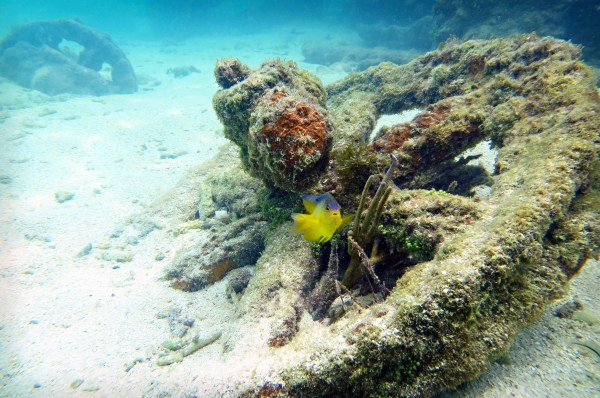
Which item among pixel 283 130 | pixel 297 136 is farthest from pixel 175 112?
pixel 297 136

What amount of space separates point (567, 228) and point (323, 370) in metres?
2.35

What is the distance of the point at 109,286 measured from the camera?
220 inches

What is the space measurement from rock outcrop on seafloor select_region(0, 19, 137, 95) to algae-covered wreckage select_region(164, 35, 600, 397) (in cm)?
2167

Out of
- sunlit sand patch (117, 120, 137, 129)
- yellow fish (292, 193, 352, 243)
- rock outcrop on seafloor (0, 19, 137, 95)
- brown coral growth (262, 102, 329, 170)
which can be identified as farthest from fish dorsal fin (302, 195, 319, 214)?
rock outcrop on seafloor (0, 19, 137, 95)

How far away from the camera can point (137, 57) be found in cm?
3259

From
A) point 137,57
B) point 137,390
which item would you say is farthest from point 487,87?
point 137,57

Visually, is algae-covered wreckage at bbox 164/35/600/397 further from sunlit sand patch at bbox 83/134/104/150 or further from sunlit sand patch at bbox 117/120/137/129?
sunlit sand patch at bbox 117/120/137/129

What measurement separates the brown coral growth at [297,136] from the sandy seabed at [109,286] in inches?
77.0

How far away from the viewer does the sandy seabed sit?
7.53 feet

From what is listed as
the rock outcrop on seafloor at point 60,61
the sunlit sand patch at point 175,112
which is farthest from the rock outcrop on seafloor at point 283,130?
the rock outcrop on seafloor at point 60,61

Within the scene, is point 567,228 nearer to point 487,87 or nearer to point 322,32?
point 487,87

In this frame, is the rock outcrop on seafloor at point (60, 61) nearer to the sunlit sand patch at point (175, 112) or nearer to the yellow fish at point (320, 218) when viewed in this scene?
the sunlit sand patch at point (175, 112)

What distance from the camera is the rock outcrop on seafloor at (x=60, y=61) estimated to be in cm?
1988

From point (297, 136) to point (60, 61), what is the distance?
26504 mm
